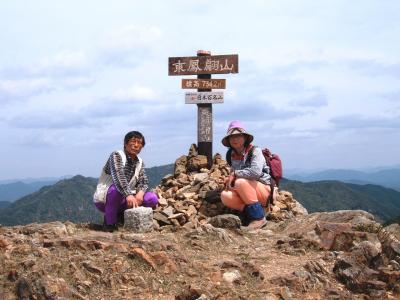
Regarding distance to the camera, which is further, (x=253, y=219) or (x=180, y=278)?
(x=253, y=219)

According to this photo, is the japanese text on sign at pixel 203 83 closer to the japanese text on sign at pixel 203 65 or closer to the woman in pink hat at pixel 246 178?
the japanese text on sign at pixel 203 65

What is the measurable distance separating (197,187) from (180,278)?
735 cm

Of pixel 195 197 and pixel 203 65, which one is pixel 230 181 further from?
pixel 203 65

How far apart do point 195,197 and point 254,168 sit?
125 inches

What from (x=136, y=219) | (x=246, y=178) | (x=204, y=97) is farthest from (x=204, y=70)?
(x=136, y=219)

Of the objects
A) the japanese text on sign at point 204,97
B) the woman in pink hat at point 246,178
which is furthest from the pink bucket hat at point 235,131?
the japanese text on sign at point 204,97

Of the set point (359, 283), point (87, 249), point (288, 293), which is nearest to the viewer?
point (288, 293)

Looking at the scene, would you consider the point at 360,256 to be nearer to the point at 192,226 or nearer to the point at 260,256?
the point at 260,256

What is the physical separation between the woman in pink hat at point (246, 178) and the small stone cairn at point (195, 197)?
3.31ft

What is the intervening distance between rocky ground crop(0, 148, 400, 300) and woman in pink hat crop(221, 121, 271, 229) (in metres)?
0.78

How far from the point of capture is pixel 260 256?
9031mm

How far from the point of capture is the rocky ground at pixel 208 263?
7.11 m

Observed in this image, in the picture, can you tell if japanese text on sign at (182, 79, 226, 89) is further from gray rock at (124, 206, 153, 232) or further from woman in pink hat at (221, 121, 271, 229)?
gray rock at (124, 206, 153, 232)

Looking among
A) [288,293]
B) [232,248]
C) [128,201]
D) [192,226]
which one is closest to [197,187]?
[192,226]
